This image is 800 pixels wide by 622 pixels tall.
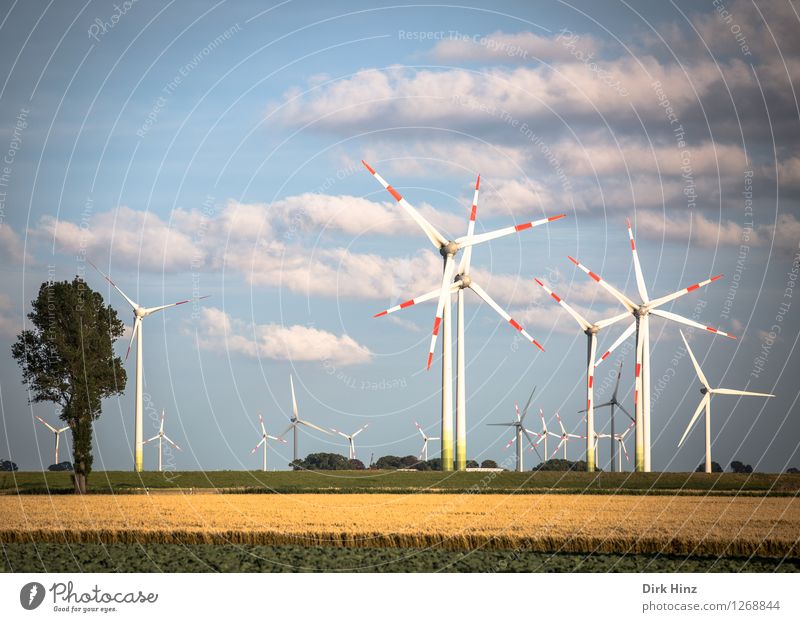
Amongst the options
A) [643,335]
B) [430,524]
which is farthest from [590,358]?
[430,524]

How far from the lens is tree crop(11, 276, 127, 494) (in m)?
117

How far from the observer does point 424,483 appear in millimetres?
124875

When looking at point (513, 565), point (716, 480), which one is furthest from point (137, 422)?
point (513, 565)

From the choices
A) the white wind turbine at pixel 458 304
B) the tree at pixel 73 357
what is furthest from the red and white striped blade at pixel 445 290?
the tree at pixel 73 357

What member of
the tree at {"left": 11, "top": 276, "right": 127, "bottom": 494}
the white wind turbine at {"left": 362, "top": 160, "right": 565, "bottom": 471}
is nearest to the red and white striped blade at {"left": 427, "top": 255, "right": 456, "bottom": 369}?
the white wind turbine at {"left": 362, "top": 160, "right": 565, "bottom": 471}

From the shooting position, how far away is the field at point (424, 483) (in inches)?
4711

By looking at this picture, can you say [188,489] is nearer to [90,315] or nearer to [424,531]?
[90,315]

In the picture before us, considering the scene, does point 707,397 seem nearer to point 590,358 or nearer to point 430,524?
point 590,358

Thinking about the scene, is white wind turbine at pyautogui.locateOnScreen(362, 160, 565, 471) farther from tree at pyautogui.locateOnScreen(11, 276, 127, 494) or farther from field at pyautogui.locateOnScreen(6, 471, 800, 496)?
tree at pyautogui.locateOnScreen(11, 276, 127, 494)

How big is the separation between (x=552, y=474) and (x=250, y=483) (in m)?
34.7

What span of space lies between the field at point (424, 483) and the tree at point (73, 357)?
6.38 m

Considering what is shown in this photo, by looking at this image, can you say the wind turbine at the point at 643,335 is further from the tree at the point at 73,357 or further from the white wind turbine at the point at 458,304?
the tree at the point at 73,357

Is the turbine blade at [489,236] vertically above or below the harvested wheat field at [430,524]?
above
